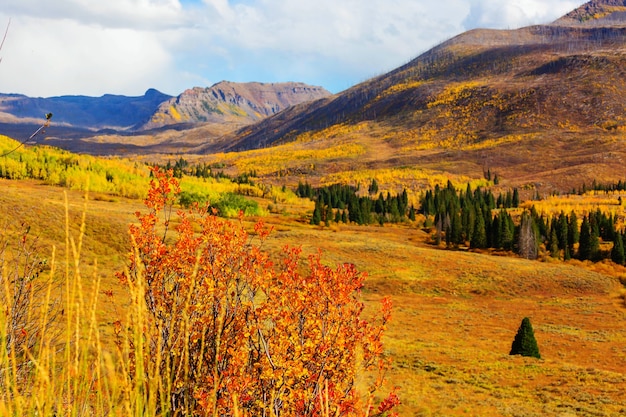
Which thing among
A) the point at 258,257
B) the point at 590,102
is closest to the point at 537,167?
the point at 590,102

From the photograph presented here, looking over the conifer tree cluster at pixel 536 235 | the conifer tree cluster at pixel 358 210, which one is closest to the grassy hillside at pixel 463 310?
the conifer tree cluster at pixel 536 235

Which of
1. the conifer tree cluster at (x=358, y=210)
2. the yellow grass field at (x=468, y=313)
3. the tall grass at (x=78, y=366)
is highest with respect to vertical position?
the tall grass at (x=78, y=366)

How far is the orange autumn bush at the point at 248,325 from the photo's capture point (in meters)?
7.57

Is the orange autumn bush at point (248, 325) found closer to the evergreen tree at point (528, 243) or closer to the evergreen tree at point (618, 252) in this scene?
the evergreen tree at point (528, 243)

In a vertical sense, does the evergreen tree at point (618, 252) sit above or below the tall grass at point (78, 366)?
below

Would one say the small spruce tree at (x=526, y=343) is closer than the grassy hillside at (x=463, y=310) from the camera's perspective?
No

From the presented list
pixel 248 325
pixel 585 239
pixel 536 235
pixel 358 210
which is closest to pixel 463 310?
pixel 536 235

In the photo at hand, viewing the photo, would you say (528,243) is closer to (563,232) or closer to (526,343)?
(563,232)

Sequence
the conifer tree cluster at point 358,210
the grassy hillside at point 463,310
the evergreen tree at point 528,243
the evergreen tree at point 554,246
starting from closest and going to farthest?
the grassy hillside at point 463,310 → the evergreen tree at point 528,243 → the evergreen tree at point 554,246 → the conifer tree cluster at point 358,210

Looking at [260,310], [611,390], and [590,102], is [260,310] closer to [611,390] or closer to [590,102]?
[611,390]

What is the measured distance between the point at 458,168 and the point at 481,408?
146m

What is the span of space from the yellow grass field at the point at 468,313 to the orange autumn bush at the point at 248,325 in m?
1.11

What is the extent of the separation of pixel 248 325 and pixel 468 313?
1409 inches

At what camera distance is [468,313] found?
40.3 metres
